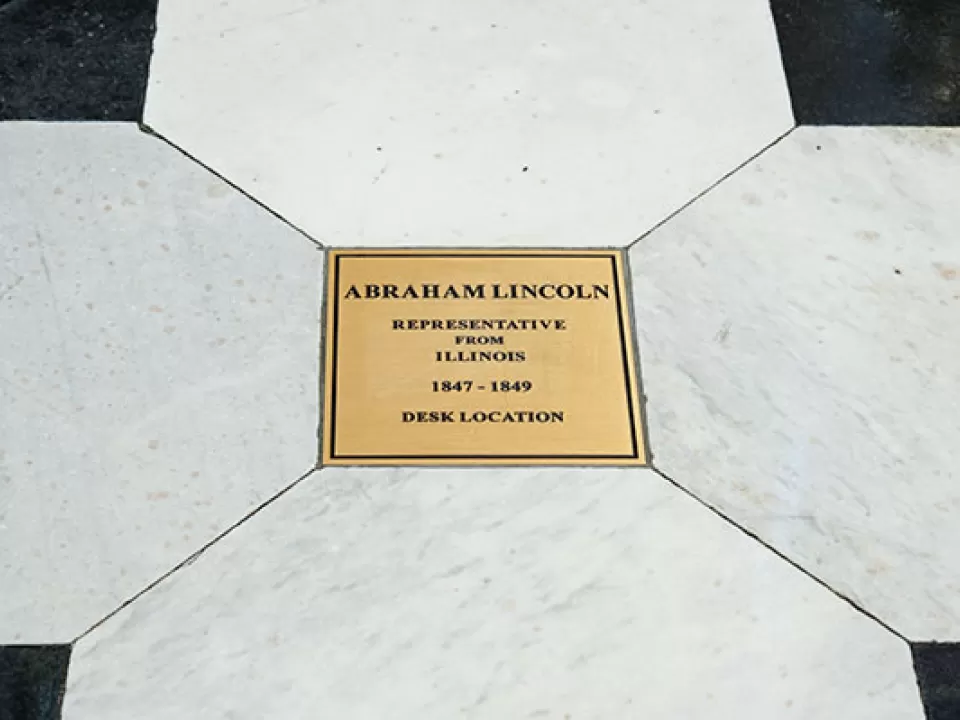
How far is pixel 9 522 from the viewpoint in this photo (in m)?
1.09

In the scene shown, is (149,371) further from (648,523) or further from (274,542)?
(648,523)

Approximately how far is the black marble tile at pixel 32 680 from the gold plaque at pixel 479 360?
1.08 ft

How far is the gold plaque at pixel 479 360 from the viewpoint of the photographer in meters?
1.15

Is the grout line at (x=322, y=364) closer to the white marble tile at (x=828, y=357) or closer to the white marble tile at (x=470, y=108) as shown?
the white marble tile at (x=470, y=108)

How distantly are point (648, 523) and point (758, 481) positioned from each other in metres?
0.13

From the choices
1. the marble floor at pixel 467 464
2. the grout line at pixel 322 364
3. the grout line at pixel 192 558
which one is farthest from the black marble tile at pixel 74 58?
the grout line at pixel 192 558

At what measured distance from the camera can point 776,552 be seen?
1.10 metres

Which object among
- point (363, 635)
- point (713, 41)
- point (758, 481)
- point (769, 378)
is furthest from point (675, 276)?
point (363, 635)

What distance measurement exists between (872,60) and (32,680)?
1.28 metres

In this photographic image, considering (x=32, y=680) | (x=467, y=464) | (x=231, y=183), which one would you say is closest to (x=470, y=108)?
(x=231, y=183)

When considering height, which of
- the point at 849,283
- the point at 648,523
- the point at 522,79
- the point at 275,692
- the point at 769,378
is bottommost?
the point at 275,692

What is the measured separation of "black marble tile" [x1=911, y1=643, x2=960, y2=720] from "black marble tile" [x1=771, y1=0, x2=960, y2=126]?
685 millimetres

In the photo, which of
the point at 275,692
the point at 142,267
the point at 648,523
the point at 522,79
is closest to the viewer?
the point at 275,692

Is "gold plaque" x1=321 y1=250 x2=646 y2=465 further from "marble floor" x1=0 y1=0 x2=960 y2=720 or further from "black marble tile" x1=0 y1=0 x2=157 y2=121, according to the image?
"black marble tile" x1=0 y1=0 x2=157 y2=121
